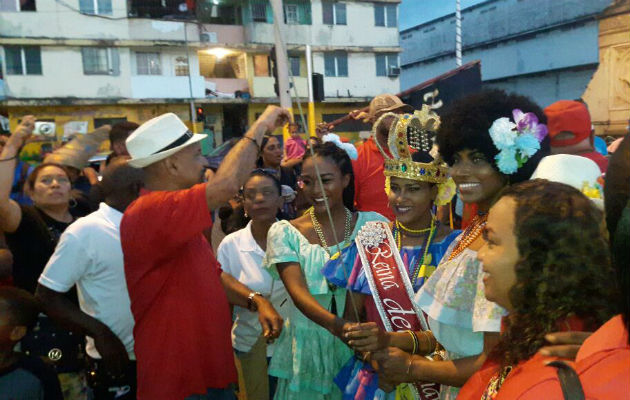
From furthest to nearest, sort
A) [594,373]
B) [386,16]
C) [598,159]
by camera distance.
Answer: [386,16] → [598,159] → [594,373]

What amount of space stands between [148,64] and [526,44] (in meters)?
17.1

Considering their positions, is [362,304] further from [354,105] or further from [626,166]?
[354,105]

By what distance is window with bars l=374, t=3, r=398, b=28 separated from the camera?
26922 mm

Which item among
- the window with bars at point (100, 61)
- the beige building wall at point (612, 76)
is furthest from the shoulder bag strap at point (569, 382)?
the window with bars at point (100, 61)

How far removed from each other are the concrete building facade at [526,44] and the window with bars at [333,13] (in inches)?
147

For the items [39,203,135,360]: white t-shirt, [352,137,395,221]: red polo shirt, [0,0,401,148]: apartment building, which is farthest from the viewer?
[0,0,401,148]: apartment building

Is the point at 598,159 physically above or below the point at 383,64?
below

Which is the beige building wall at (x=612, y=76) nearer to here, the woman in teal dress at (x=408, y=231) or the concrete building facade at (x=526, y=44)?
the concrete building facade at (x=526, y=44)

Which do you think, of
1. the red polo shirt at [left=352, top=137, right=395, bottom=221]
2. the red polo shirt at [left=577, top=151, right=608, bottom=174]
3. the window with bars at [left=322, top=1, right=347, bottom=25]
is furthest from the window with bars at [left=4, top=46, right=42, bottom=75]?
the red polo shirt at [left=577, top=151, right=608, bottom=174]

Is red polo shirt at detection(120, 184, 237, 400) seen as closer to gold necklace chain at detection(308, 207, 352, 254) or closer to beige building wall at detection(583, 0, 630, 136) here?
gold necklace chain at detection(308, 207, 352, 254)

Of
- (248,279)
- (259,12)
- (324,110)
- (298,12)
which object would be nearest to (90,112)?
(259,12)

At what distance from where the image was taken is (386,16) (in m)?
27.1

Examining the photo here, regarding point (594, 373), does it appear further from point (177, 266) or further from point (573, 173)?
point (177, 266)

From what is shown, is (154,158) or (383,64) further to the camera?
(383,64)
